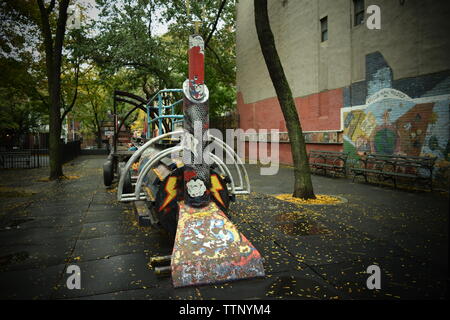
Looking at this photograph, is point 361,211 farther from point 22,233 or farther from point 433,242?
point 22,233

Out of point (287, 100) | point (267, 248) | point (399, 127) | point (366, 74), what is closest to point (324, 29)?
point (366, 74)

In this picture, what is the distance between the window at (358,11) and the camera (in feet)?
42.8

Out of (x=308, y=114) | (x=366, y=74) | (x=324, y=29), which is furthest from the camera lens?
(x=308, y=114)

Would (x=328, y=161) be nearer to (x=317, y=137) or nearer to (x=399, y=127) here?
(x=317, y=137)

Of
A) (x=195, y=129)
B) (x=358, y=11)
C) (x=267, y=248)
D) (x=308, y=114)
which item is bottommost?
(x=267, y=248)

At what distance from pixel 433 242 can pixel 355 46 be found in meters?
10.1

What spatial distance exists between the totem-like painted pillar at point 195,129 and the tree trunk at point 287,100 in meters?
4.26

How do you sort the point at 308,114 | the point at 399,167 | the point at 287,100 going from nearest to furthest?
the point at 287,100
the point at 399,167
the point at 308,114

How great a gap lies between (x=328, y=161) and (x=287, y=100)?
22.5ft

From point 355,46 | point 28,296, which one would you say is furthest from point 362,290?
point 355,46

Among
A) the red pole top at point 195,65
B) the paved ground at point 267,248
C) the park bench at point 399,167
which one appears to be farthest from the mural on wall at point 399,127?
the red pole top at point 195,65

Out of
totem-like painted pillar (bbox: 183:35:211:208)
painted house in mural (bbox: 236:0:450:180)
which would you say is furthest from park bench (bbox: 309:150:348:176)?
totem-like painted pillar (bbox: 183:35:211:208)

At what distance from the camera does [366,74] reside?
40.9ft
